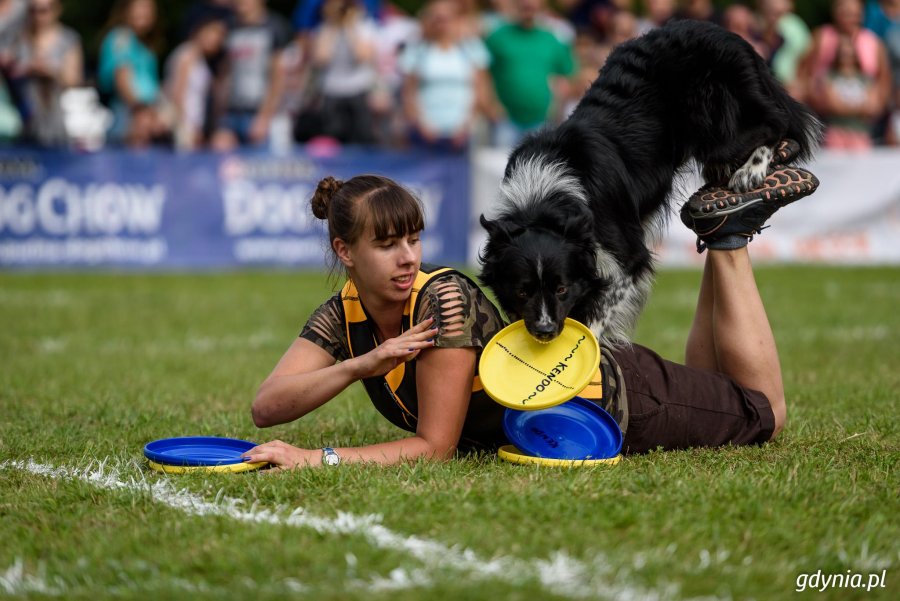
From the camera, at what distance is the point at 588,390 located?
13.5 ft

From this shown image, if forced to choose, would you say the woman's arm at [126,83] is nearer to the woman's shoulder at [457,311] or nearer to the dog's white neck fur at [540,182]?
the dog's white neck fur at [540,182]

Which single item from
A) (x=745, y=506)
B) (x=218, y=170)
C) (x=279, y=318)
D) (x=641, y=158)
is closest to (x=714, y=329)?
(x=641, y=158)

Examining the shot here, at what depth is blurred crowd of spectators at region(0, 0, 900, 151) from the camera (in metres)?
12.2

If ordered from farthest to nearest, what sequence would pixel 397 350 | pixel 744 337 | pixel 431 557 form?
pixel 744 337 → pixel 397 350 → pixel 431 557

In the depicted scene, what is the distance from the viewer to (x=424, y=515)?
3.16 m

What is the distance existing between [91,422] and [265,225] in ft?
24.4

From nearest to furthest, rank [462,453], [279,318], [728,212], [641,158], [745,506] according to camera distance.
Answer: [745,506]
[462,453]
[728,212]
[641,158]
[279,318]

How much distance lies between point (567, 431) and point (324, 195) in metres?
1.24

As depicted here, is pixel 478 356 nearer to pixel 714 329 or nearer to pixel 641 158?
pixel 714 329

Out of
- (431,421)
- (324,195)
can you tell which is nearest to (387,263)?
(324,195)

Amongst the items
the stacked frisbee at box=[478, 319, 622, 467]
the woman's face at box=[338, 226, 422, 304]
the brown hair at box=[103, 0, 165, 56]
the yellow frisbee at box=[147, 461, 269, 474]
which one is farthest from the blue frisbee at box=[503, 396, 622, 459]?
the brown hair at box=[103, 0, 165, 56]

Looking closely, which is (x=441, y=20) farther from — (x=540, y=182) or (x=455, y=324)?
(x=455, y=324)

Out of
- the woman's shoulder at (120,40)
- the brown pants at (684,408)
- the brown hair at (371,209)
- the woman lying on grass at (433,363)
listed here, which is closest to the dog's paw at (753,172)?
the woman lying on grass at (433,363)

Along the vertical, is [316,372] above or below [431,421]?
above
